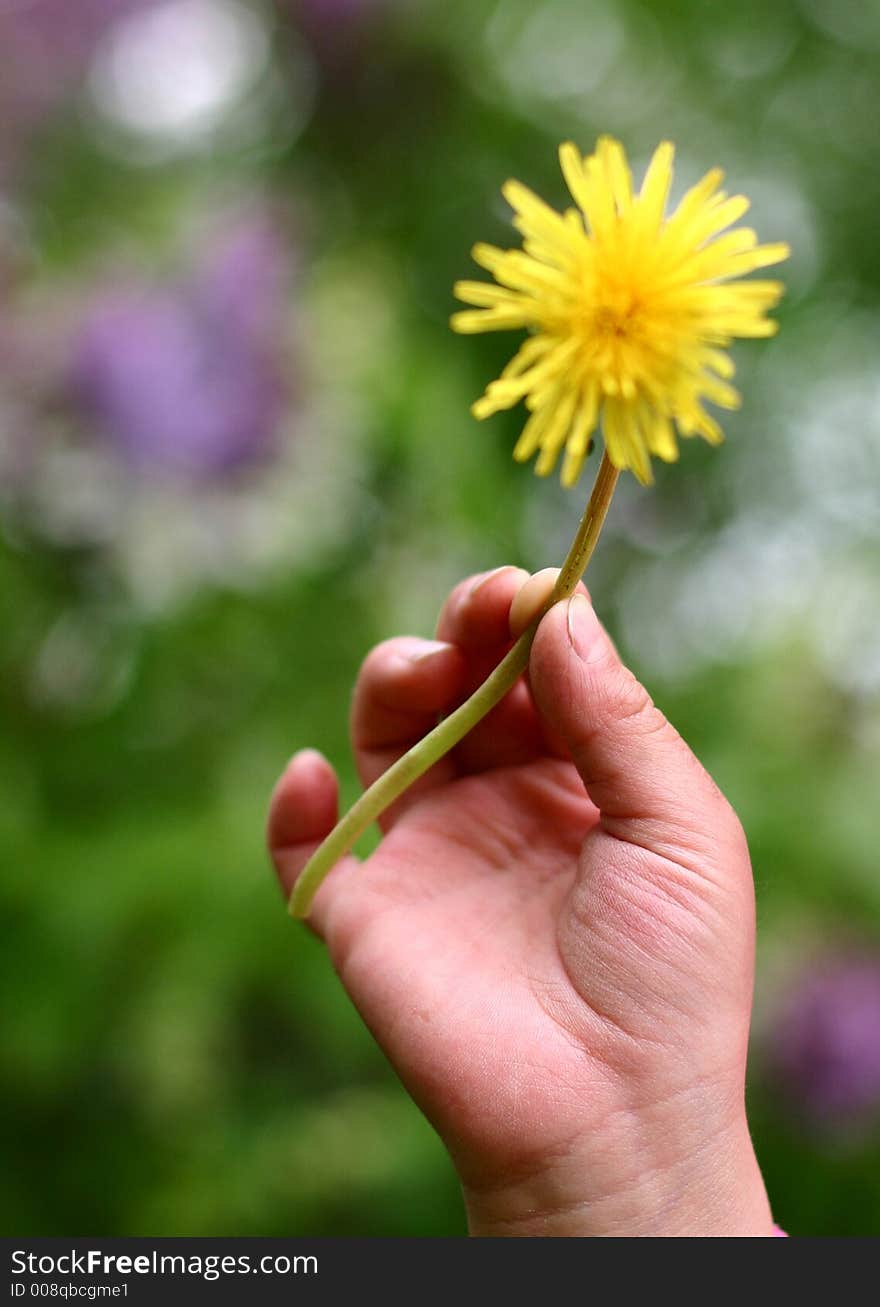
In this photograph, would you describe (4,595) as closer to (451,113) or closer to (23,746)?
(23,746)

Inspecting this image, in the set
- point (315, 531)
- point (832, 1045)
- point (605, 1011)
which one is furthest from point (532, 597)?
point (832, 1045)

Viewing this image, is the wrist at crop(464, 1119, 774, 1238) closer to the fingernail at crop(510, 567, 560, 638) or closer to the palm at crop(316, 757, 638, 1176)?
the palm at crop(316, 757, 638, 1176)

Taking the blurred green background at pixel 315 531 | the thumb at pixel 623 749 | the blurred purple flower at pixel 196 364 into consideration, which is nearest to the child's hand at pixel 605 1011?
the thumb at pixel 623 749

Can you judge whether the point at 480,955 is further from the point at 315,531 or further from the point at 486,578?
the point at 315,531

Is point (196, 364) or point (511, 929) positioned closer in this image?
point (511, 929)


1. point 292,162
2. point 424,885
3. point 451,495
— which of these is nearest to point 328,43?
point 292,162

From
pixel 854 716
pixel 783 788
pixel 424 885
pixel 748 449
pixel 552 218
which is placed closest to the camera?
pixel 552 218

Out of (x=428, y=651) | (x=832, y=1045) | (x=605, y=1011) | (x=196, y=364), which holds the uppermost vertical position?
(x=196, y=364)
